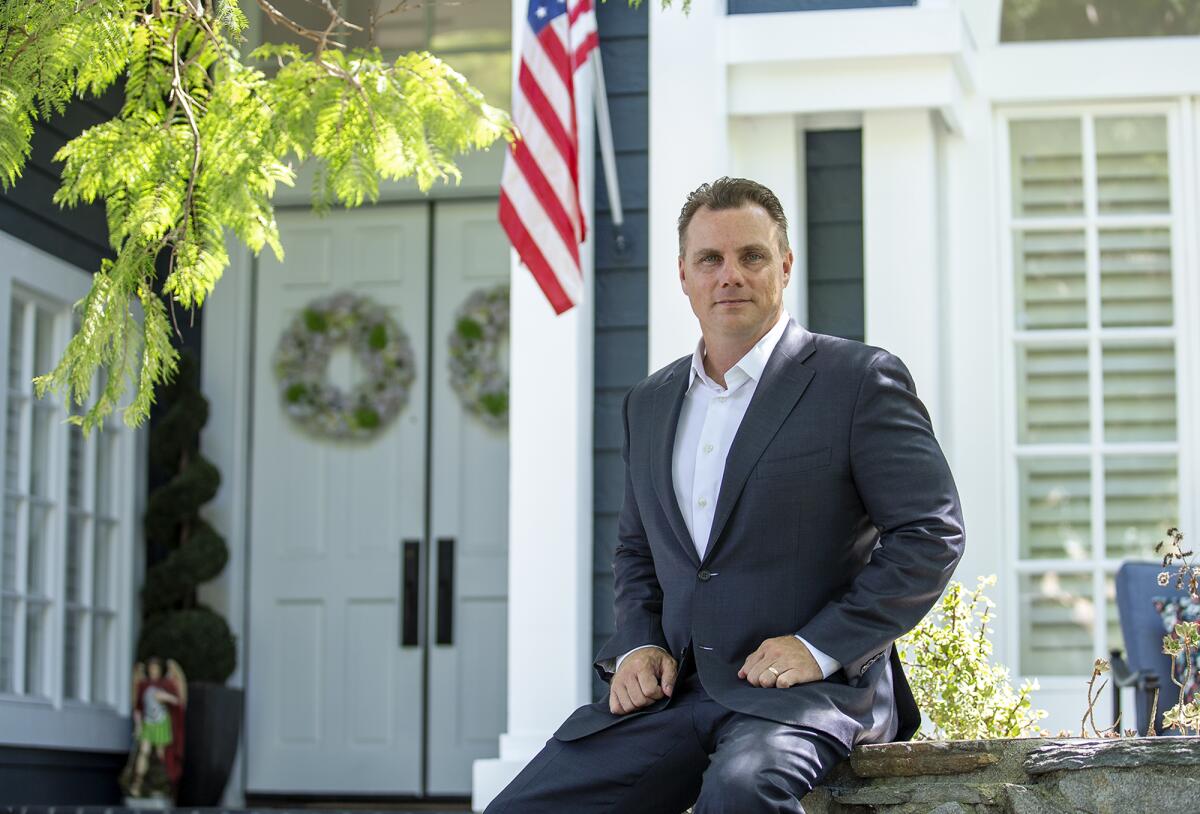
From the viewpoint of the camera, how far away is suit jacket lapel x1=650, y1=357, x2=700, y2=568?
9.18 ft

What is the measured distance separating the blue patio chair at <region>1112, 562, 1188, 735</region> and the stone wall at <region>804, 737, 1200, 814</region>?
2.31 meters

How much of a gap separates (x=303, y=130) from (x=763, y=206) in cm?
111

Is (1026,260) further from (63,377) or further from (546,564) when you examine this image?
(63,377)

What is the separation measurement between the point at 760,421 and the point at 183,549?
175 inches

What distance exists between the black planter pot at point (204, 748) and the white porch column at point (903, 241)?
2.96m

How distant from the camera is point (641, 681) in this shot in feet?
8.94

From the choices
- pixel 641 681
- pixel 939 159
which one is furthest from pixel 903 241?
pixel 641 681

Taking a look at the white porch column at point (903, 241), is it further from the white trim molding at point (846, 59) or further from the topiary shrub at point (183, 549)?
the topiary shrub at point (183, 549)

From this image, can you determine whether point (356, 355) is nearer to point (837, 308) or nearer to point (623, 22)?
point (623, 22)

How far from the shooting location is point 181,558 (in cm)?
668

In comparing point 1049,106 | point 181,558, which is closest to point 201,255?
point 1049,106

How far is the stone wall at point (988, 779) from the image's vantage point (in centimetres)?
259

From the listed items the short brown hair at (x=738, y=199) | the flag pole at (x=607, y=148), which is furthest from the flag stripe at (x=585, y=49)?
the short brown hair at (x=738, y=199)

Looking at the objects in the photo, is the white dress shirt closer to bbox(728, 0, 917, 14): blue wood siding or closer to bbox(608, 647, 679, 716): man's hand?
bbox(608, 647, 679, 716): man's hand
